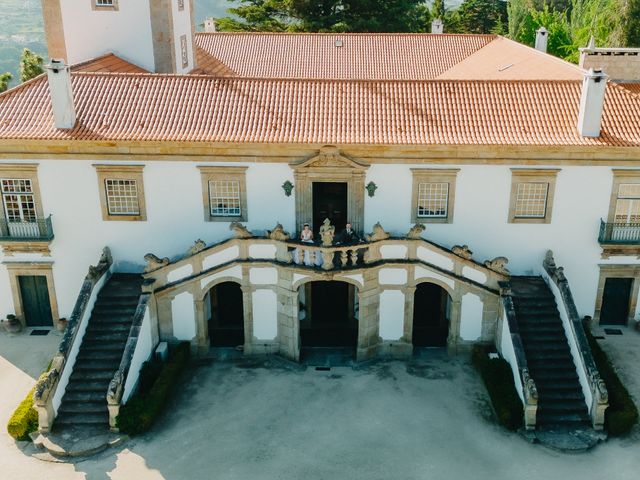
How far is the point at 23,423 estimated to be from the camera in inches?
784

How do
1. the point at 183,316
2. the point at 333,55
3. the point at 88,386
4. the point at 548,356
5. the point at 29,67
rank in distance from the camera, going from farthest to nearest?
1. the point at 29,67
2. the point at 333,55
3. the point at 183,316
4. the point at 548,356
5. the point at 88,386

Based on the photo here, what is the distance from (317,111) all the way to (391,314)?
7411 millimetres

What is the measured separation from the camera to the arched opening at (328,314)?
25.0 metres

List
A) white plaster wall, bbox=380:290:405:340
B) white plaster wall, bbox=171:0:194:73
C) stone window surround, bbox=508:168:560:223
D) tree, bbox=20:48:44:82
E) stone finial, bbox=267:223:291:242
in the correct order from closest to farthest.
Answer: stone finial, bbox=267:223:291:242
stone window surround, bbox=508:168:560:223
white plaster wall, bbox=380:290:405:340
white plaster wall, bbox=171:0:194:73
tree, bbox=20:48:44:82

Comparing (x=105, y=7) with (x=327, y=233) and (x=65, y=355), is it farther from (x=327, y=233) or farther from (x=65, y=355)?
(x=65, y=355)

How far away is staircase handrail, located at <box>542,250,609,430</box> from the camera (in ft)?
65.5

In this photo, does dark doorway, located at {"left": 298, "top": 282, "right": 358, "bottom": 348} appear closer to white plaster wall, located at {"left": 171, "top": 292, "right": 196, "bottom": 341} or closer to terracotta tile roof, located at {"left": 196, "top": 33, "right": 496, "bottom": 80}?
white plaster wall, located at {"left": 171, "top": 292, "right": 196, "bottom": 341}

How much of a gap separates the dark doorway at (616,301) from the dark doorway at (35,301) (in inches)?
799

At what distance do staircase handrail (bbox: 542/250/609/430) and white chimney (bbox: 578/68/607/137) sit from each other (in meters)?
4.36

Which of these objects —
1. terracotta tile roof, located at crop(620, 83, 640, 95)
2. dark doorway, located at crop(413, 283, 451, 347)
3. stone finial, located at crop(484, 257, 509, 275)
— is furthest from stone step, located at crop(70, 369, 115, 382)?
terracotta tile roof, located at crop(620, 83, 640, 95)

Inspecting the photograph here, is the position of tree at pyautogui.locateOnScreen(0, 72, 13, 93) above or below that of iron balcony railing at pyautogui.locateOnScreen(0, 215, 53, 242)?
above

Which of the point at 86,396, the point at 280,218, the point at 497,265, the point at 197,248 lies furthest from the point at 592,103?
the point at 86,396

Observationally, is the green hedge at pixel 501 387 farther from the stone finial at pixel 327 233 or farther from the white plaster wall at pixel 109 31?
the white plaster wall at pixel 109 31

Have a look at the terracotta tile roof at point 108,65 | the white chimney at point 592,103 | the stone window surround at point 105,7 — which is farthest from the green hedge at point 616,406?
the stone window surround at point 105,7
